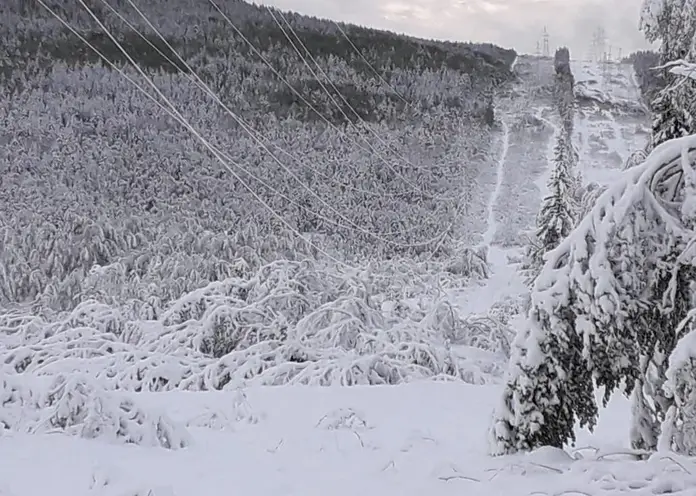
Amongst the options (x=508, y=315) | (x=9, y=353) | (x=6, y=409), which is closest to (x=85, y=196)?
(x=9, y=353)

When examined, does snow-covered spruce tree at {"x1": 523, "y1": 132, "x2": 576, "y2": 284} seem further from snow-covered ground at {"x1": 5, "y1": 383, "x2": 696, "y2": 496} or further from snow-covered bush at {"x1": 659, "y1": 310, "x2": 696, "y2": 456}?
snow-covered bush at {"x1": 659, "y1": 310, "x2": 696, "y2": 456}

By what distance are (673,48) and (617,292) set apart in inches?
107

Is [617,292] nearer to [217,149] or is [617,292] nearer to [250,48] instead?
[217,149]

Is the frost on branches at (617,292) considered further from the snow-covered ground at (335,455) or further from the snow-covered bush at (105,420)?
the snow-covered bush at (105,420)

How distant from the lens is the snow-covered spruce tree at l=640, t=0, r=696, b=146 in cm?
429

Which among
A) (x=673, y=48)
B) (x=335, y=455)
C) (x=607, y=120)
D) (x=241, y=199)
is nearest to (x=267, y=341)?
(x=335, y=455)

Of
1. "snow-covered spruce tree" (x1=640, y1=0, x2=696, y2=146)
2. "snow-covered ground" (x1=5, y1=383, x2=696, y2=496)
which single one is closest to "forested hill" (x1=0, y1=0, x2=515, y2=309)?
"snow-covered ground" (x1=5, y1=383, x2=696, y2=496)

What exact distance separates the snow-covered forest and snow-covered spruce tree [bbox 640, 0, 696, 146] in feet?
0.08

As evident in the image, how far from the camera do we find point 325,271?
15242 mm

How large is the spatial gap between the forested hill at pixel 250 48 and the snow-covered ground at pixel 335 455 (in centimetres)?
3424

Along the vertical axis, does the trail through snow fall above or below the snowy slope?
below

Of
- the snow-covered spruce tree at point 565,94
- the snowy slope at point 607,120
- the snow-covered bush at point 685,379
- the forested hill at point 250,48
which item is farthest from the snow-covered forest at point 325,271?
the snow-covered spruce tree at point 565,94

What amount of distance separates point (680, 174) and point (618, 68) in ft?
281

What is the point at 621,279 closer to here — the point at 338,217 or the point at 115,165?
the point at 338,217
